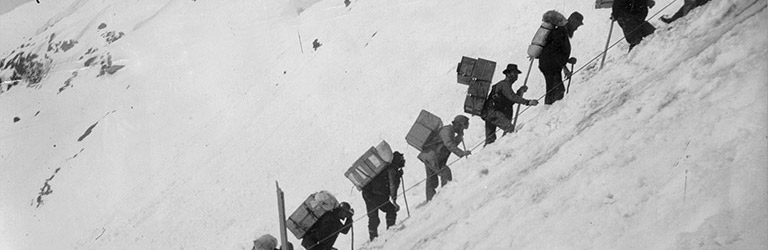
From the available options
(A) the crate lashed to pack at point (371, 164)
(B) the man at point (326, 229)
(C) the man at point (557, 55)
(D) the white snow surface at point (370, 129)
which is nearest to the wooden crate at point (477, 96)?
(D) the white snow surface at point (370, 129)

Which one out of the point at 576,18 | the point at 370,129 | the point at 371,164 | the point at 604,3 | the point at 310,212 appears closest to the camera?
the point at 310,212

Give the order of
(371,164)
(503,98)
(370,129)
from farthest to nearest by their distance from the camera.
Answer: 1. (370,129)
2. (503,98)
3. (371,164)

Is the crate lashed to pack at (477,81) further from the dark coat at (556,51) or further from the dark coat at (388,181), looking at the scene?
the dark coat at (388,181)

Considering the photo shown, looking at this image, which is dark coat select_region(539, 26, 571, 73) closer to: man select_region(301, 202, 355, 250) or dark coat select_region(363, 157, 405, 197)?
dark coat select_region(363, 157, 405, 197)

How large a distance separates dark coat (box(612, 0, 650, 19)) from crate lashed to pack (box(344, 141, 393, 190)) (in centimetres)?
453

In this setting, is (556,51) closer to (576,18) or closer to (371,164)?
(576,18)

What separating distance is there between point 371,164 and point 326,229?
132 cm

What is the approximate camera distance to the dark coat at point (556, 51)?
9406 mm

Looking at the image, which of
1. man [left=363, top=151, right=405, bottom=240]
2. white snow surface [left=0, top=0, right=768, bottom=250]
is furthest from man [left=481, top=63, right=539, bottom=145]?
man [left=363, top=151, right=405, bottom=240]

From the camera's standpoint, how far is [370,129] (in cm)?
1658

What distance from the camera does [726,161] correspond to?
580cm

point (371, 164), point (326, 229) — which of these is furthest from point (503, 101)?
point (326, 229)

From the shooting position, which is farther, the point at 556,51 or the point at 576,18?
the point at 576,18

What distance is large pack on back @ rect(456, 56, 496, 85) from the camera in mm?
9984
